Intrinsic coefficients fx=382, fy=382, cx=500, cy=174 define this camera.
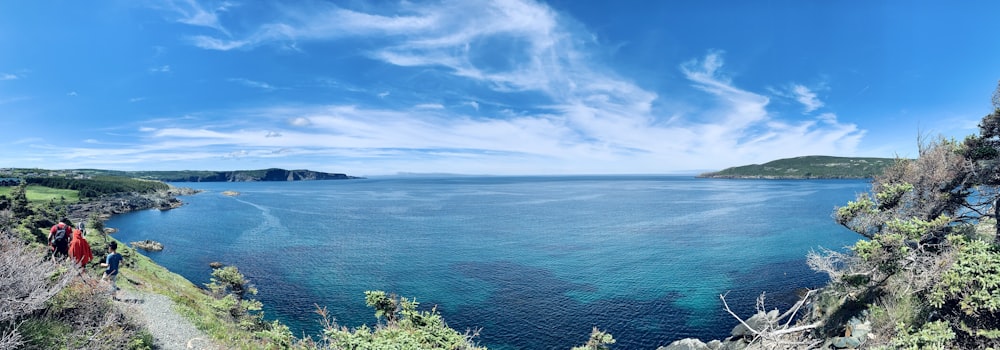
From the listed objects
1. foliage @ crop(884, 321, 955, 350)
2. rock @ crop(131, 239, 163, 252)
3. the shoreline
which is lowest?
rock @ crop(131, 239, 163, 252)

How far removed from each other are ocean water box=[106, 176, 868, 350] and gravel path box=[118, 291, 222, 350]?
1438 cm

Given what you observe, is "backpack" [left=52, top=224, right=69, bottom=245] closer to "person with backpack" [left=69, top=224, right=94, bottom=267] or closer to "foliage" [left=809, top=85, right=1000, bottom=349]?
"person with backpack" [left=69, top=224, right=94, bottom=267]

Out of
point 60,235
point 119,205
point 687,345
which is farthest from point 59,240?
point 119,205

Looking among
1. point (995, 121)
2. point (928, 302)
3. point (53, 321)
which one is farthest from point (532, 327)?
point (995, 121)

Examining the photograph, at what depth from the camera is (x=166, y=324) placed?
1530 cm

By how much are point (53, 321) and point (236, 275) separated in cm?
2074

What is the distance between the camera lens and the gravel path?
13.8 m

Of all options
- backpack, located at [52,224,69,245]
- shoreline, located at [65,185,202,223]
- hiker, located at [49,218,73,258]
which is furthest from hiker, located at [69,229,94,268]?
shoreline, located at [65,185,202,223]

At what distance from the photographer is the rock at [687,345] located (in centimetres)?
2669

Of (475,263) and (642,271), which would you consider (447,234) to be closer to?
(475,263)

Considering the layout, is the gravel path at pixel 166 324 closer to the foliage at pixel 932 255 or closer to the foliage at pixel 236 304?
the foliage at pixel 236 304

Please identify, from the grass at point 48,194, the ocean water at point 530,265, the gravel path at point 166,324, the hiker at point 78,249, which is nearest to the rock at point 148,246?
the ocean water at point 530,265

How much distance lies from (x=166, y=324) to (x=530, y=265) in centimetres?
3764

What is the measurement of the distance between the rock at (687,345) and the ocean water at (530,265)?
1911 mm
